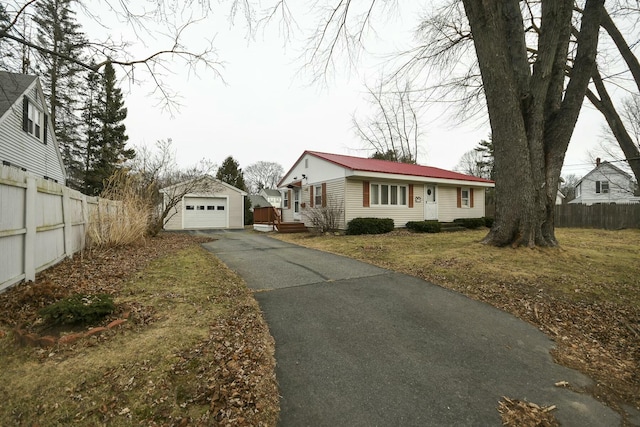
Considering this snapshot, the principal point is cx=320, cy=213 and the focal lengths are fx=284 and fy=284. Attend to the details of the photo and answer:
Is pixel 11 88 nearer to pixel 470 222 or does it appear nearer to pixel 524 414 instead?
pixel 524 414

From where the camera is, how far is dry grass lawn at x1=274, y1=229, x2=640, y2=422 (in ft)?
9.35

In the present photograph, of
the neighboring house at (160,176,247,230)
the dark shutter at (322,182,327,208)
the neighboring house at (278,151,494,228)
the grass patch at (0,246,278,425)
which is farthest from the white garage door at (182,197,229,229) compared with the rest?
the grass patch at (0,246,278,425)

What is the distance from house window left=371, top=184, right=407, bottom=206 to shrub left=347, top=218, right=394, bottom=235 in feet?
4.33

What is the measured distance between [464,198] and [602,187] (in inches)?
1034

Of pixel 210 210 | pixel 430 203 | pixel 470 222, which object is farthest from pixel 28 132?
pixel 470 222

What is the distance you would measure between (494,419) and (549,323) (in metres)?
2.43

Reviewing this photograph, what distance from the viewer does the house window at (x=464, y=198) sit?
17381mm

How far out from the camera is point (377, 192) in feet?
47.1

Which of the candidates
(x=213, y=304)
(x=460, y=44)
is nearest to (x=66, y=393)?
(x=213, y=304)

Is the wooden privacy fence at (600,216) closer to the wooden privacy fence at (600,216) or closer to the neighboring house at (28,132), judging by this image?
the wooden privacy fence at (600,216)

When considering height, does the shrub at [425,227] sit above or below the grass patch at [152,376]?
above

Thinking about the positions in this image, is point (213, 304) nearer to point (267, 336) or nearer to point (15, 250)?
point (267, 336)

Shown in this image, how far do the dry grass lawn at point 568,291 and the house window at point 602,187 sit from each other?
32.1 m

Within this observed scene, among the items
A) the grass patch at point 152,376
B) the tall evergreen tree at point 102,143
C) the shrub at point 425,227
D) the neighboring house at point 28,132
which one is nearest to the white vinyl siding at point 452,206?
the shrub at point 425,227
